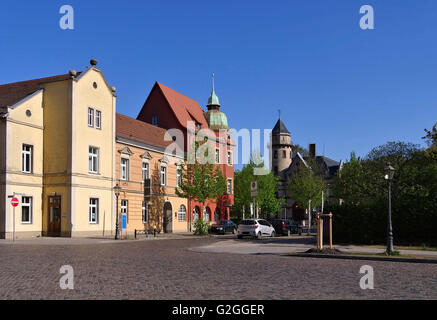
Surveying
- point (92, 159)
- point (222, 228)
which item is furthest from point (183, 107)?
point (92, 159)

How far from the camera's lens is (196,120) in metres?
55.7

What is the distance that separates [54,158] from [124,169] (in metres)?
7.10

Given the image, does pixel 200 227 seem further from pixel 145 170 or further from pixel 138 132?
pixel 138 132

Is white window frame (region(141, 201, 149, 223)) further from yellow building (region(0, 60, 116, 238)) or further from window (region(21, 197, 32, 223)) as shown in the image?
window (region(21, 197, 32, 223))

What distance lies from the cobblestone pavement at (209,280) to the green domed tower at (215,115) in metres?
43.1

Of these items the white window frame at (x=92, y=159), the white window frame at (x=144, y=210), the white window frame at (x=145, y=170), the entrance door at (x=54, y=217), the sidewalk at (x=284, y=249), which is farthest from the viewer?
the white window frame at (x=145, y=170)

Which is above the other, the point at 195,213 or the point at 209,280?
the point at 209,280

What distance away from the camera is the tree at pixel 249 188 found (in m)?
68.9

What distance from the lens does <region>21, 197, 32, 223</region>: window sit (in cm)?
3250

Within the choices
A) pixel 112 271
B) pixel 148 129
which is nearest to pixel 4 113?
pixel 148 129

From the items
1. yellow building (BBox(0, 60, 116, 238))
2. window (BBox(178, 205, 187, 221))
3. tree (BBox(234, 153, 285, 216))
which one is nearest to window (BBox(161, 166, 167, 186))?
window (BBox(178, 205, 187, 221))

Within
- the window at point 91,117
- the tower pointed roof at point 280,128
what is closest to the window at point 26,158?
the window at point 91,117

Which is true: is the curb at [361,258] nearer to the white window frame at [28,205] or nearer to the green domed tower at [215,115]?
the white window frame at [28,205]

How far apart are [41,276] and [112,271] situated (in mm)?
1910
